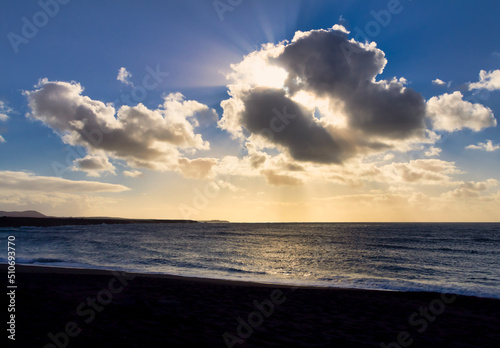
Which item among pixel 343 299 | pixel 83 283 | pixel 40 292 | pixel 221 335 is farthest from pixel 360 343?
pixel 83 283

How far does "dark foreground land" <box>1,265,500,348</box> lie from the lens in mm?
8320

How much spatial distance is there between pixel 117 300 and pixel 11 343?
5.17 m

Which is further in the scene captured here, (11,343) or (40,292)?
(40,292)

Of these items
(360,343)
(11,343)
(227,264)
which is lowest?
(227,264)

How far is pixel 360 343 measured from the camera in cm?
873

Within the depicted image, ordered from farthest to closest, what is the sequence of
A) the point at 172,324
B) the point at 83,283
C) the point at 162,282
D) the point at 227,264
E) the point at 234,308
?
the point at 227,264
the point at 162,282
the point at 83,283
the point at 234,308
the point at 172,324

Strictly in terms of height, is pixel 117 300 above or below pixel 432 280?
above

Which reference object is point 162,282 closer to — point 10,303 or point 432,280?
point 10,303

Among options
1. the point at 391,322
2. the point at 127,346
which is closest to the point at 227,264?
the point at 391,322

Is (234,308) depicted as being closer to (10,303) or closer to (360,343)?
(360,343)

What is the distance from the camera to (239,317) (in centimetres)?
1090

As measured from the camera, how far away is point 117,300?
40.4 ft

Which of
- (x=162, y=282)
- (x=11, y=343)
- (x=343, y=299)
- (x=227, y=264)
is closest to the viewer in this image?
(x=11, y=343)

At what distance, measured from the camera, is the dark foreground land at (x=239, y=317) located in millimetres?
→ 8320
